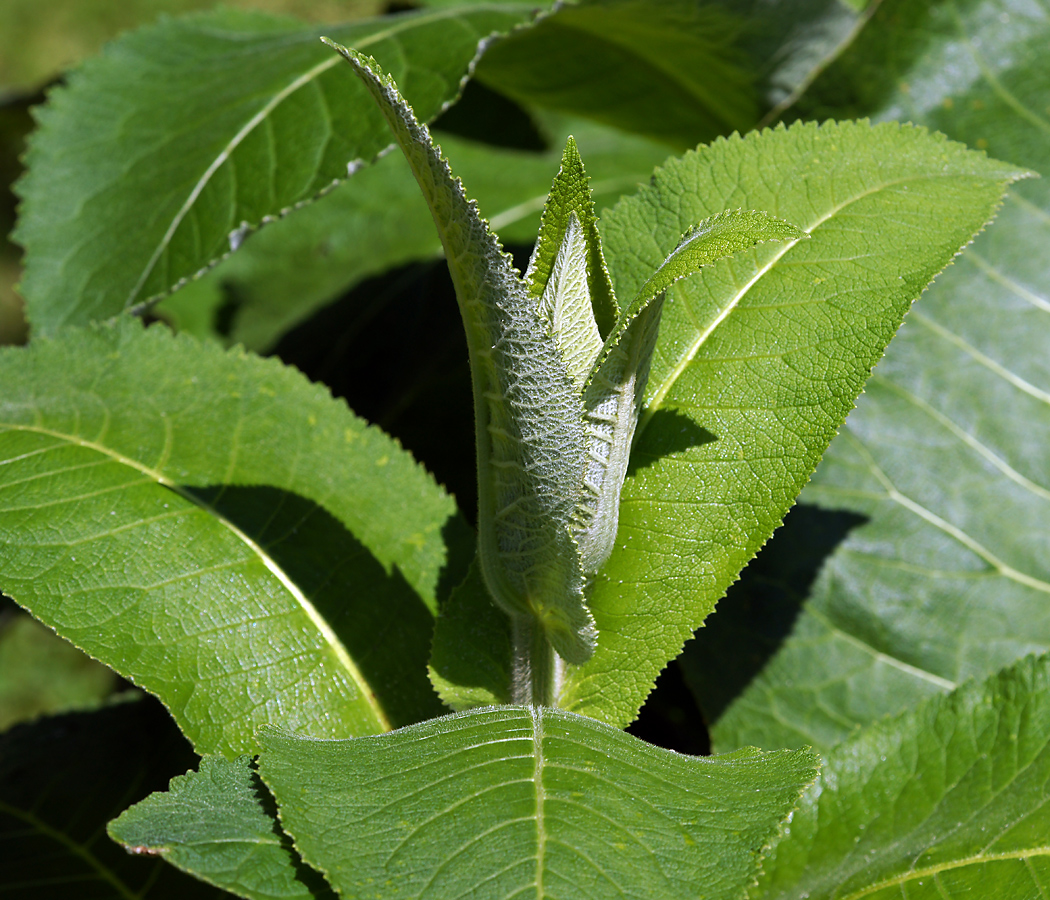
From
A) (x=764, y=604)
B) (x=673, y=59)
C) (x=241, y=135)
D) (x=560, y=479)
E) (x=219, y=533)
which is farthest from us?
(x=673, y=59)

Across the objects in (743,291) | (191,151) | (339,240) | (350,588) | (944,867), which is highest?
(339,240)

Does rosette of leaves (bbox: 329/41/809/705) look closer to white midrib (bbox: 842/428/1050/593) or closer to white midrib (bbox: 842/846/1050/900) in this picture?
white midrib (bbox: 842/846/1050/900)

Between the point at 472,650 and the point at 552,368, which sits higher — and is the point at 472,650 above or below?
below

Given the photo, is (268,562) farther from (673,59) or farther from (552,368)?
(673,59)

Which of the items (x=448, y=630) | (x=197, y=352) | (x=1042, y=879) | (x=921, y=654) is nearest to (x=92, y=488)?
(x=197, y=352)

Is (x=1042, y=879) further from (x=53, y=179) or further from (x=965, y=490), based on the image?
(x=53, y=179)

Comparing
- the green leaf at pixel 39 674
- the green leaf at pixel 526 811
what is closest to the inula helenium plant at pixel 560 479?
the green leaf at pixel 526 811

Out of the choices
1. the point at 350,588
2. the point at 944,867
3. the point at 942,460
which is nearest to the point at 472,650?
the point at 350,588
